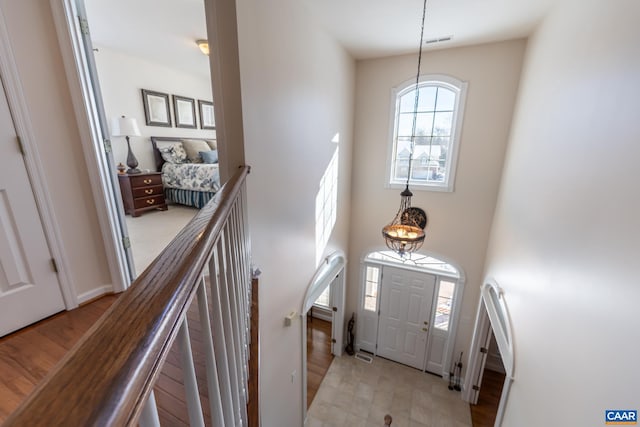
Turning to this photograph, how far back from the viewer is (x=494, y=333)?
10.1 feet

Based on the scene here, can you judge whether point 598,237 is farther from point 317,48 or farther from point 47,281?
point 47,281

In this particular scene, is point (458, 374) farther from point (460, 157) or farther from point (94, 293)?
point (94, 293)

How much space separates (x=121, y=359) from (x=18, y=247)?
2.10m

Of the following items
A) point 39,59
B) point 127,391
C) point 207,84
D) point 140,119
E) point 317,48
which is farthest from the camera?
point 207,84

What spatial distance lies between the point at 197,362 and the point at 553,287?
92.4 inches

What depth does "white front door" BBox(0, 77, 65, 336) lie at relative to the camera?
1.59 meters

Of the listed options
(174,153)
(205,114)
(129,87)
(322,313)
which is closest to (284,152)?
(174,153)

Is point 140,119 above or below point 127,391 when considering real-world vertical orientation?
above

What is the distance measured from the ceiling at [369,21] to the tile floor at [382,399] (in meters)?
5.37

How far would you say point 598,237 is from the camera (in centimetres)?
150

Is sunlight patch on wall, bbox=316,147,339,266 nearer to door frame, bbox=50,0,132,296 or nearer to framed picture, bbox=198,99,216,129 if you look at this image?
door frame, bbox=50,0,132,296

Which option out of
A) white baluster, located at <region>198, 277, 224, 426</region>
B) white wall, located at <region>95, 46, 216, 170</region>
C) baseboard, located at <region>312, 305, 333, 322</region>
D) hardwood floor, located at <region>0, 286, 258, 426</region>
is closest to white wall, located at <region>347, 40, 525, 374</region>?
baseboard, located at <region>312, 305, 333, 322</region>

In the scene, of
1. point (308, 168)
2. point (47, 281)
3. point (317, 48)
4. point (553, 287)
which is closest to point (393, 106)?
point (317, 48)

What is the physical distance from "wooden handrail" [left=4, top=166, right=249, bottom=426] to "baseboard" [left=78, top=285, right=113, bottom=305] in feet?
6.90
